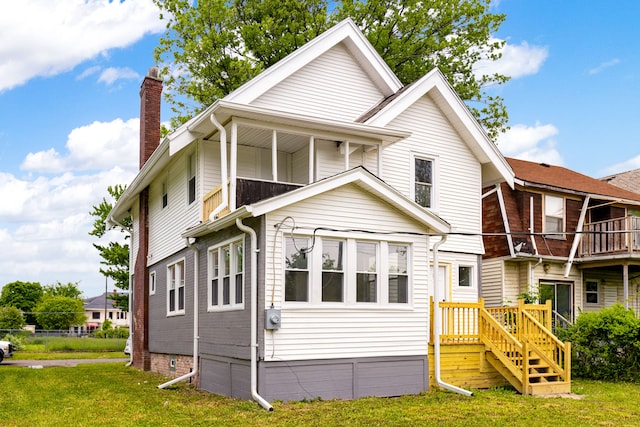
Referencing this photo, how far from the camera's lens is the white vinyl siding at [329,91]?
59.5ft

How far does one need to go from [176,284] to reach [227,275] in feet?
15.2

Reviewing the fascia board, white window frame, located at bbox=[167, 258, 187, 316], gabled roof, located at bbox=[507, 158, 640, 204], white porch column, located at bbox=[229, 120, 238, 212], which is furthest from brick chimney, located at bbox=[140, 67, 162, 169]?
gabled roof, located at bbox=[507, 158, 640, 204]

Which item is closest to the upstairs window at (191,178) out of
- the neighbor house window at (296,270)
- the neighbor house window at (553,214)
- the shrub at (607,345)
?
the neighbor house window at (296,270)

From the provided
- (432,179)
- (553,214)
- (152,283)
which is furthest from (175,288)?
(553,214)

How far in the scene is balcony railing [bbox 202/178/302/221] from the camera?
1473 centimetres

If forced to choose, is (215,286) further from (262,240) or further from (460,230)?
(460,230)

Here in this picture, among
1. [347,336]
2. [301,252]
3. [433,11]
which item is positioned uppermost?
[433,11]

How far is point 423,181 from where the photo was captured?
1905cm

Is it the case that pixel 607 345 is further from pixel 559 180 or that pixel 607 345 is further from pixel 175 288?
pixel 175 288

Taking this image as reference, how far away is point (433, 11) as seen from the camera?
30000mm

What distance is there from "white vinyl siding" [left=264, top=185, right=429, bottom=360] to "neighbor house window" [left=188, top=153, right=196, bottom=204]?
4.63 metres

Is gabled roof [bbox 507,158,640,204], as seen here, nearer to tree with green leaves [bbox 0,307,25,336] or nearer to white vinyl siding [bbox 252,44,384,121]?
white vinyl siding [bbox 252,44,384,121]

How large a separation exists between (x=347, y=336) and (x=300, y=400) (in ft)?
5.33

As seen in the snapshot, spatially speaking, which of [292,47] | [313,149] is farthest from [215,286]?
[292,47]
